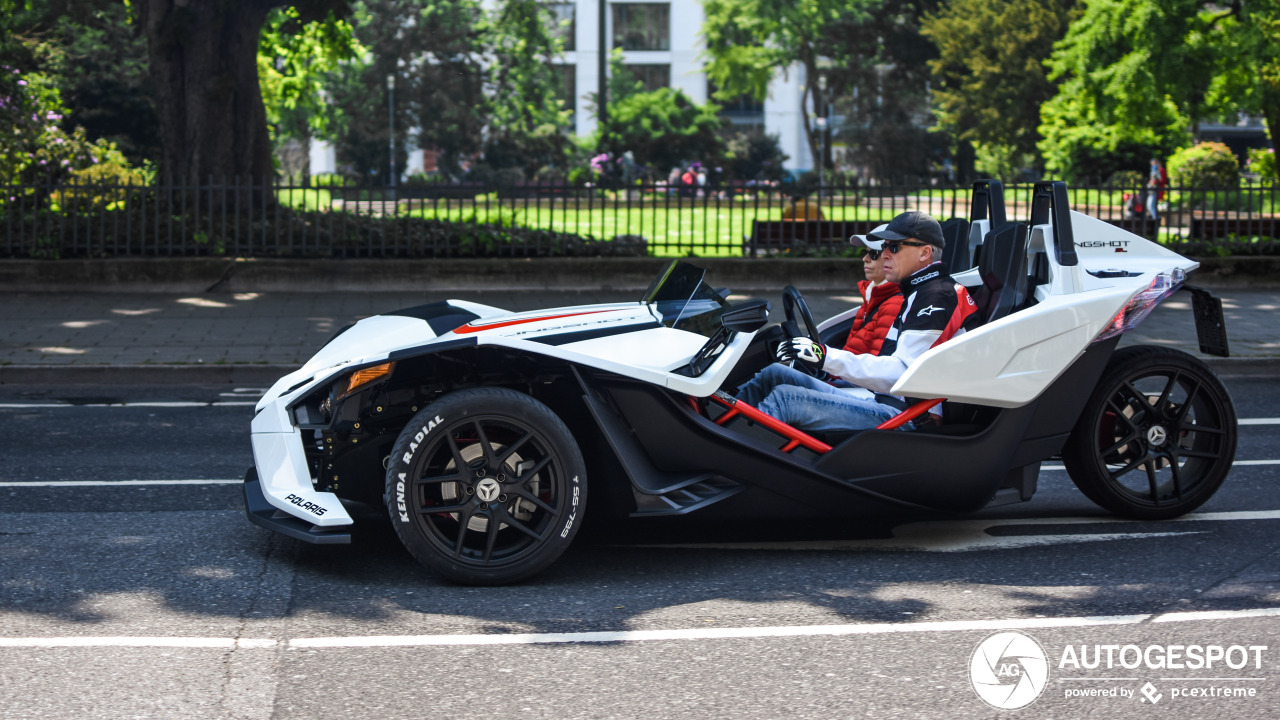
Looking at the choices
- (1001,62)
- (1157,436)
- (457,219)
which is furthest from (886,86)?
(1157,436)

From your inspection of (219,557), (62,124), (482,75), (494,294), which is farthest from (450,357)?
(482,75)

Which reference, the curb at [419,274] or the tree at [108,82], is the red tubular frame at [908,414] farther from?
the tree at [108,82]

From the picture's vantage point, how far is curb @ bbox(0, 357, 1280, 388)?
10.1 m

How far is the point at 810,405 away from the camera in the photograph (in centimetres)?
508

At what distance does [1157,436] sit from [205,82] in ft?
43.8

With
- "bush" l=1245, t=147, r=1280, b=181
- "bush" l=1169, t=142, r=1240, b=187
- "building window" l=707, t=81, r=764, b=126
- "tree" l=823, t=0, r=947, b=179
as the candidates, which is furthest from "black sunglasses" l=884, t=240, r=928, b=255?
"building window" l=707, t=81, r=764, b=126

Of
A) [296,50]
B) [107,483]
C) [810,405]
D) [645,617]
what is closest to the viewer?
[645,617]

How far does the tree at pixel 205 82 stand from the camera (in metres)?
15.7

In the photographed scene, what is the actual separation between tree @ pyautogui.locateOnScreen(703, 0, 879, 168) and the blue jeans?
49029mm

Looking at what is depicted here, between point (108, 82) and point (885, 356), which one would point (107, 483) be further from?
point (108, 82)

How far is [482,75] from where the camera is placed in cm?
5922

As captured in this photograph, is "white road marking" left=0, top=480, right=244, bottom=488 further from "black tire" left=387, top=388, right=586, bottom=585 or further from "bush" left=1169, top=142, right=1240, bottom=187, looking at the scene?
"bush" left=1169, top=142, right=1240, bottom=187

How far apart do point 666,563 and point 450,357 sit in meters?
1.18

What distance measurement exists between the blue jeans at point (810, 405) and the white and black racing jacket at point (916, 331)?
92mm
